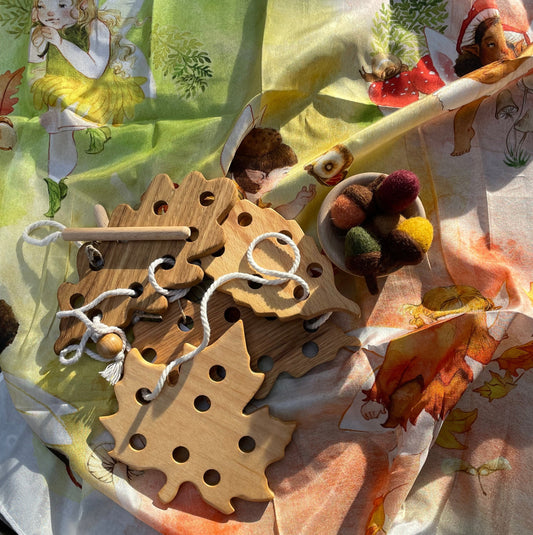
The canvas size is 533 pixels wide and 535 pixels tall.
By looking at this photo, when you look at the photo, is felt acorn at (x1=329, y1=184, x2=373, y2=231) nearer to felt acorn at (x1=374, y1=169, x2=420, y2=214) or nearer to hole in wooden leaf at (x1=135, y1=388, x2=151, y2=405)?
felt acorn at (x1=374, y1=169, x2=420, y2=214)

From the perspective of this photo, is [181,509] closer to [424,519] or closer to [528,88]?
[424,519]

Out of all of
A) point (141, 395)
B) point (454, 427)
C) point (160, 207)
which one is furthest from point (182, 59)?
point (454, 427)

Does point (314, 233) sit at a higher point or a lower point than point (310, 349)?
higher

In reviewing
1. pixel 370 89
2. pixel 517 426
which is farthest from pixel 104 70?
pixel 517 426

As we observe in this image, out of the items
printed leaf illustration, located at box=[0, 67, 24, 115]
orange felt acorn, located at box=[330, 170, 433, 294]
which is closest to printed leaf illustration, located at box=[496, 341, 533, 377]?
orange felt acorn, located at box=[330, 170, 433, 294]

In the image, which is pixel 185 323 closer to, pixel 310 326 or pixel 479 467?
pixel 310 326

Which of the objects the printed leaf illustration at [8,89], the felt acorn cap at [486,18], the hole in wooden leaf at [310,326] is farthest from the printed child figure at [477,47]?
the printed leaf illustration at [8,89]

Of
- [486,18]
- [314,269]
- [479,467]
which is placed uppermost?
[486,18]
